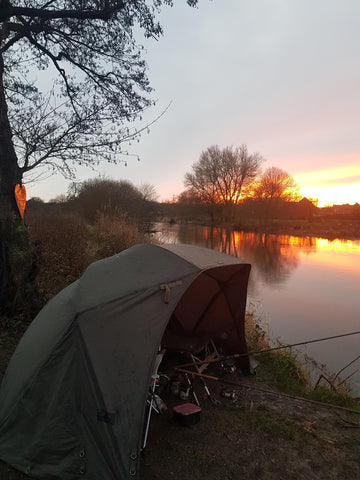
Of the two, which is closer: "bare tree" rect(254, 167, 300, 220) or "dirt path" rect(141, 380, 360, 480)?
"dirt path" rect(141, 380, 360, 480)

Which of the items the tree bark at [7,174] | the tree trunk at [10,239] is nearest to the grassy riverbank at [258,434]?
the tree trunk at [10,239]

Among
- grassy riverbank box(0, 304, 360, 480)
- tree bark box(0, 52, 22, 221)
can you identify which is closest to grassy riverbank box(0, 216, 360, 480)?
grassy riverbank box(0, 304, 360, 480)

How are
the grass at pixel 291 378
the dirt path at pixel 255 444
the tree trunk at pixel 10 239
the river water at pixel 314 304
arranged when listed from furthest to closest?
the river water at pixel 314 304
the tree trunk at pixel 10 239
the grass at pixel 291 378
the dirt path at pixel 255 444

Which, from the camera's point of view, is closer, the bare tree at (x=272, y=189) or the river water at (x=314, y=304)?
the river water at (x=314, y=304)

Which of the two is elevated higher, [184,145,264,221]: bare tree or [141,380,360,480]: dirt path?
[184,145,264,221]: bare tree

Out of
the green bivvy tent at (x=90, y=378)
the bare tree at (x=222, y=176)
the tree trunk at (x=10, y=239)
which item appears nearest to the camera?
the green bivvy tent at (x=90, y=378)

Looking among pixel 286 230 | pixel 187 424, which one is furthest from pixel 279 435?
pixel 286 230

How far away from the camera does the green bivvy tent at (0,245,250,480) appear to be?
8.91 feet

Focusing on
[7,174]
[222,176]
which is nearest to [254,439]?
[7,174]

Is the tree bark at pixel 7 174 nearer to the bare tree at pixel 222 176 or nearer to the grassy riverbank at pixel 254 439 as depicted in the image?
the grassy riverbank at pixel 254 439

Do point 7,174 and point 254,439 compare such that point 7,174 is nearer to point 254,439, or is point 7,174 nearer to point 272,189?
point 254,439

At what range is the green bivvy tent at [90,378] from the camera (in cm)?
271

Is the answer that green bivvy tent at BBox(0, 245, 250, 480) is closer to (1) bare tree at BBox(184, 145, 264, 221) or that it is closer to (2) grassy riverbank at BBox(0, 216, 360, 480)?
(2) grassy riverbank at BBox(0, 216, 360, 480)

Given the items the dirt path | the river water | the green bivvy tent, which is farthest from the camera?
the river water
